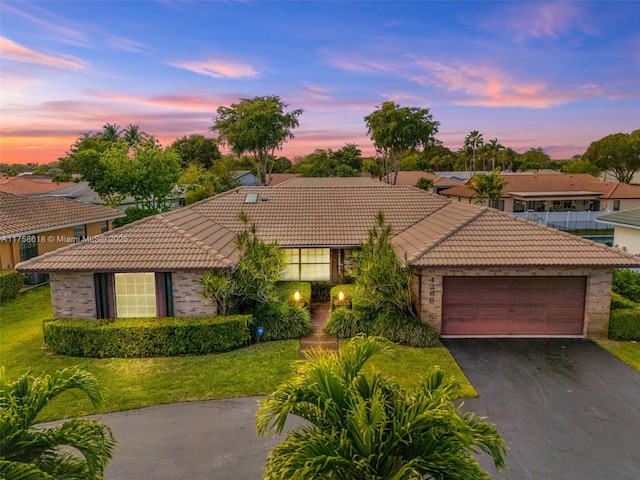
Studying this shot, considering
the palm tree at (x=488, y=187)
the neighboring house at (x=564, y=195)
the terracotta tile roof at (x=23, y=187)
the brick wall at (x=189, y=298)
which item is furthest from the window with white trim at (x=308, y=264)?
the neighboring house at (x=564, y=195)

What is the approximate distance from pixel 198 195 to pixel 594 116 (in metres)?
29.2

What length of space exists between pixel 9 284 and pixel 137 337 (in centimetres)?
977

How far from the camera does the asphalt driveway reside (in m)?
7.68

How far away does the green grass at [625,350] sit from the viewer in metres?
11.9

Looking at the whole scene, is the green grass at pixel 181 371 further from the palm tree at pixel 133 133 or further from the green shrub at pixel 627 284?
the palm tree at pixel 133 133

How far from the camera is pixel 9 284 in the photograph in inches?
718

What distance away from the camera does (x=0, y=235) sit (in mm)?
18141

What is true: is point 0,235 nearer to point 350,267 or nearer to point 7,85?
point 7,85

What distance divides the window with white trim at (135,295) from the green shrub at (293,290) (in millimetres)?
4189

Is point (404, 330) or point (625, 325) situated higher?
point (625, 325)

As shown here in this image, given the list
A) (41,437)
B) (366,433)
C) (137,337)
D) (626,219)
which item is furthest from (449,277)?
(626,219)

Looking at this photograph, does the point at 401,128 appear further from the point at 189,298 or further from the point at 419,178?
the point at 189,298

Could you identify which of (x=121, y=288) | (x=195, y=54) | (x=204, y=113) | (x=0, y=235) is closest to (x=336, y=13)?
(x=195, y=54)

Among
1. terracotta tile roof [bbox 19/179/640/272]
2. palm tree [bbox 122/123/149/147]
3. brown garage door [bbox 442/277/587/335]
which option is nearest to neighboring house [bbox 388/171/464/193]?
palm tree [bbox 122/123/149/147]
